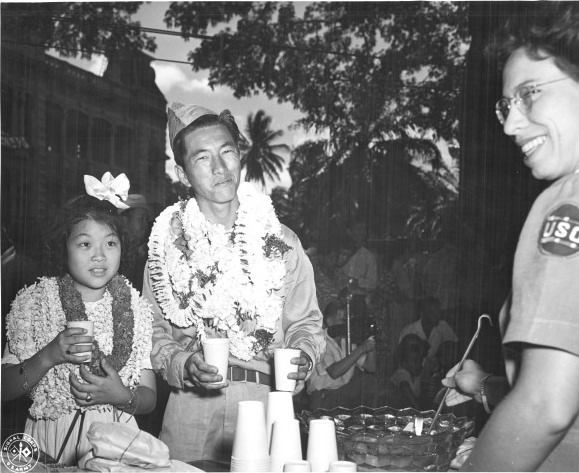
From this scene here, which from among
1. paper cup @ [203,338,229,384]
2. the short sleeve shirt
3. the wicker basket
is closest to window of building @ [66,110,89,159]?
paper cup @ [203,338,229,384]

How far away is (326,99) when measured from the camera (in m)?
2.78

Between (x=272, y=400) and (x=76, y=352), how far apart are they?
920mm

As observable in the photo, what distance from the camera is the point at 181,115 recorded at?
2.71m

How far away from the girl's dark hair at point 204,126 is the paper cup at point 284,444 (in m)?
1.28

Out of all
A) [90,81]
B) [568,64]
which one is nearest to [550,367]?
[568,64]

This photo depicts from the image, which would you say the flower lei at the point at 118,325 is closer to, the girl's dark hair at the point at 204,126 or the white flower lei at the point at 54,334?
the white flower lei at the point at 54,334

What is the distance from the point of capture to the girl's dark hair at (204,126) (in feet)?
8.87

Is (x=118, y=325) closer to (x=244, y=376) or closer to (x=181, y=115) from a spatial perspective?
(x=244, y=376)

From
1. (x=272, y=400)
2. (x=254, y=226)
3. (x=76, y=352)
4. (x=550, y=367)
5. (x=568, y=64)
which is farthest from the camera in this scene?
(x=254, y=226)

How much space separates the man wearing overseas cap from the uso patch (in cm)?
140

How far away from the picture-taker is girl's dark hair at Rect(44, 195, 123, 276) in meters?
2.60

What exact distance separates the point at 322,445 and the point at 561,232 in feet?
2.86

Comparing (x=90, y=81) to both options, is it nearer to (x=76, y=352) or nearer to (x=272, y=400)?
(x=76, y=352)

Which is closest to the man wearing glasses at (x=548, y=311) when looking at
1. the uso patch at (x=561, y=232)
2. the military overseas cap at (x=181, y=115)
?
the uso patch at (x=561, y=232)
